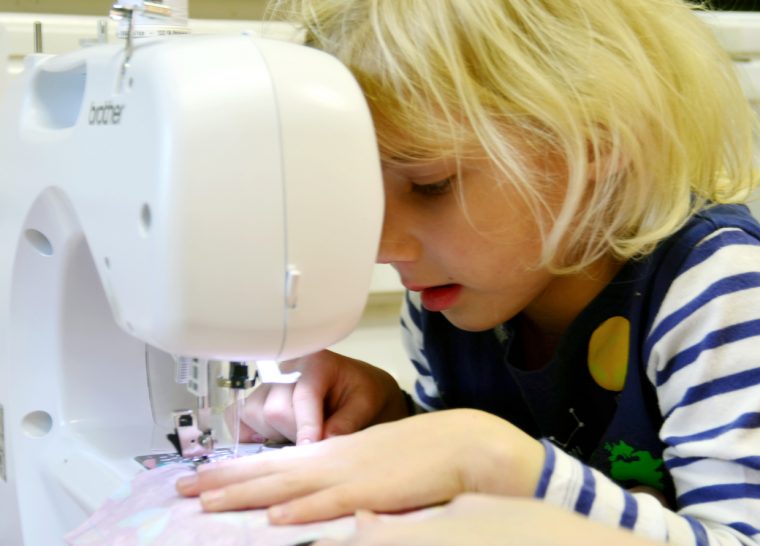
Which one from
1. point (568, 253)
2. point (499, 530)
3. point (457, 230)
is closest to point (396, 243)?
point (457, 230)

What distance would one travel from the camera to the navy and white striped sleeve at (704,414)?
64 centimetres

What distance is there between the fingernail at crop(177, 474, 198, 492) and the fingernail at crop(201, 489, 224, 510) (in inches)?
0.7

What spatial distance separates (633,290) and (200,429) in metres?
0.37

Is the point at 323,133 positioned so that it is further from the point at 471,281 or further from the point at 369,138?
the point at 471,281

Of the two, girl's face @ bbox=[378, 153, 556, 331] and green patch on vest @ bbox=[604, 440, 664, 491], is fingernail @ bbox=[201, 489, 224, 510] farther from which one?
green patch on vest @ bbox=[604, 440, 664, 491]

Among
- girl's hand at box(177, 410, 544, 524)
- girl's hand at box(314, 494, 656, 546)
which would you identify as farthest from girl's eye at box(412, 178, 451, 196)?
girl's hand at box(314, 494, 656, 546)

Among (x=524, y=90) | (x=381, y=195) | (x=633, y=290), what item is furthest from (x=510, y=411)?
(x=381, y=195)

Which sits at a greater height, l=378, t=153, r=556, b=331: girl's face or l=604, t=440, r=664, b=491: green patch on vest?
l=378, t=153, r=556, b=331: girl's face

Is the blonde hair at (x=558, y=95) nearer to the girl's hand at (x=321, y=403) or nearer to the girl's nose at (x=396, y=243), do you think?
the girl's nose at (x=396, y=243)

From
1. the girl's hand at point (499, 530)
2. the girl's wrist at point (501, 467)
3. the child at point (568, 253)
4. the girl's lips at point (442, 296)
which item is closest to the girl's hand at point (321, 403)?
the child at point (568, 253)

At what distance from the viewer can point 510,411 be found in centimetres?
104

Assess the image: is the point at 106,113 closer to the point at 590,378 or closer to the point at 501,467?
the point at 501,467

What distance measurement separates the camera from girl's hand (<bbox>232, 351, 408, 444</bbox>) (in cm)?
84

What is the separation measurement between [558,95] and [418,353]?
1.44ft
